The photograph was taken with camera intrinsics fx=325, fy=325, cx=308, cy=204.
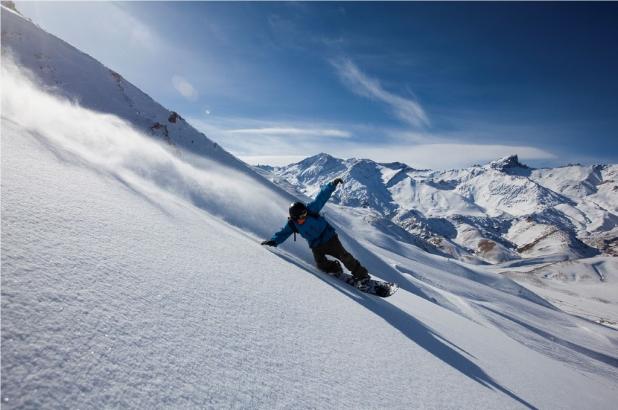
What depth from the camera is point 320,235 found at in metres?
7.75

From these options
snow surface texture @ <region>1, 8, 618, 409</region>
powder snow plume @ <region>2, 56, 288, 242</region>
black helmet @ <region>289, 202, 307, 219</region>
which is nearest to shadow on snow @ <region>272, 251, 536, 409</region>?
snow surface texture @ <region>1, 8, 618, 409</region>

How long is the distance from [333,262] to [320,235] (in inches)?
29.2

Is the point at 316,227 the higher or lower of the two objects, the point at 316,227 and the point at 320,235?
the higher

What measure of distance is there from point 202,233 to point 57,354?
374 centimetres

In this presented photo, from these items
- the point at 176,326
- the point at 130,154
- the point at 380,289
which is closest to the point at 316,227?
the point at 380,289

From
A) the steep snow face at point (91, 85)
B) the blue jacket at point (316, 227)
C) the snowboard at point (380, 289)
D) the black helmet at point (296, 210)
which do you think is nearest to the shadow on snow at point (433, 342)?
the snowboard at point (380, 289)

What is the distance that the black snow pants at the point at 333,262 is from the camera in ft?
25.1

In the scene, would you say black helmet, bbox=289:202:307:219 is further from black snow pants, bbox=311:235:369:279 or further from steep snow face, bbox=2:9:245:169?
steep snow face, bbox=2:9:245:169

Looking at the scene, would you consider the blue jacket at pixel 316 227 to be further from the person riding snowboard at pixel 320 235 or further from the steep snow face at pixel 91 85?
the steep snow face at pixel 91 85

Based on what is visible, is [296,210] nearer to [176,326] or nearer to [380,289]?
[380,289]

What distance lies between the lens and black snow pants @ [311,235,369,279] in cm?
764

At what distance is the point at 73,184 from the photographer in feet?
13.4

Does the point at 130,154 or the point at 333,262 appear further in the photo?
the point at 130,154

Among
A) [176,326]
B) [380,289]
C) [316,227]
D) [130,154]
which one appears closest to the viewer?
[176,326]
